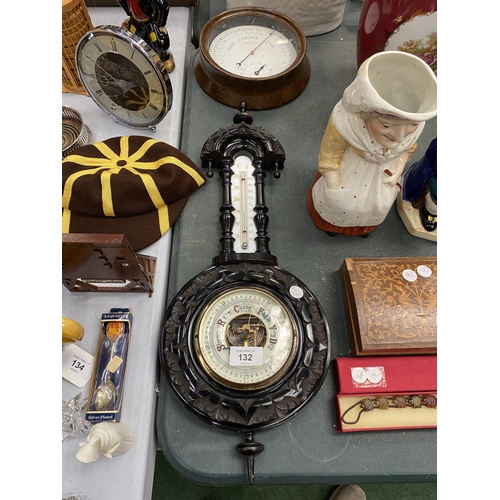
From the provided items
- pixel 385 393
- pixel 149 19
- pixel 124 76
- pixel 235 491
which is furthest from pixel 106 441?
pixel 149 19

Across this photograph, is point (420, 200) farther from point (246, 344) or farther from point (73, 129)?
point (73, 129)

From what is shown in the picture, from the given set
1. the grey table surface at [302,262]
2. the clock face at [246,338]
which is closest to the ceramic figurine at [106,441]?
the grey table surface at [302,262]

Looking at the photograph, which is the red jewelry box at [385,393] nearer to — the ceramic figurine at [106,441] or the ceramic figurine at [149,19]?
the ceramic figurine at [106,441]

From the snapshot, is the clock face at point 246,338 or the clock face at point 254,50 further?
the clock face at point 254,50

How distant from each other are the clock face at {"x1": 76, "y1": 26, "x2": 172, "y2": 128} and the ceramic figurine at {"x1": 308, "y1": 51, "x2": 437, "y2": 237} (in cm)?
40

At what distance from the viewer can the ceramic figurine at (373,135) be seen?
62 cm

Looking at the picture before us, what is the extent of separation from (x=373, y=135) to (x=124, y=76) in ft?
1.90

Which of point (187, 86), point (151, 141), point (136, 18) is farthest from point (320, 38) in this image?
point (151, 141)

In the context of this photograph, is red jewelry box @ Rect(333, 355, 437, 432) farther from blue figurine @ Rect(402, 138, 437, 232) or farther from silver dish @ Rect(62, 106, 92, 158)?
silver dish @ Rect(62, 106, 92, 158)

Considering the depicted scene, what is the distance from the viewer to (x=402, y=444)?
742mm

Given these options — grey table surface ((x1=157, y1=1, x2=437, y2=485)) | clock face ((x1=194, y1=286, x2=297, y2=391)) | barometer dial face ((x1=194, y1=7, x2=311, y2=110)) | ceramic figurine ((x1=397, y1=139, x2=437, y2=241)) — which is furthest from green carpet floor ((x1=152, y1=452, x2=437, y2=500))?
barometer dial face ((x1=194, y1=7, x2=311, y2=110))

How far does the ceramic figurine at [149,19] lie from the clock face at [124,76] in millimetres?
193

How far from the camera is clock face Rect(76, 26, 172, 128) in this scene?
0.81 m

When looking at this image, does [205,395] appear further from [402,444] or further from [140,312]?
[402,444]
